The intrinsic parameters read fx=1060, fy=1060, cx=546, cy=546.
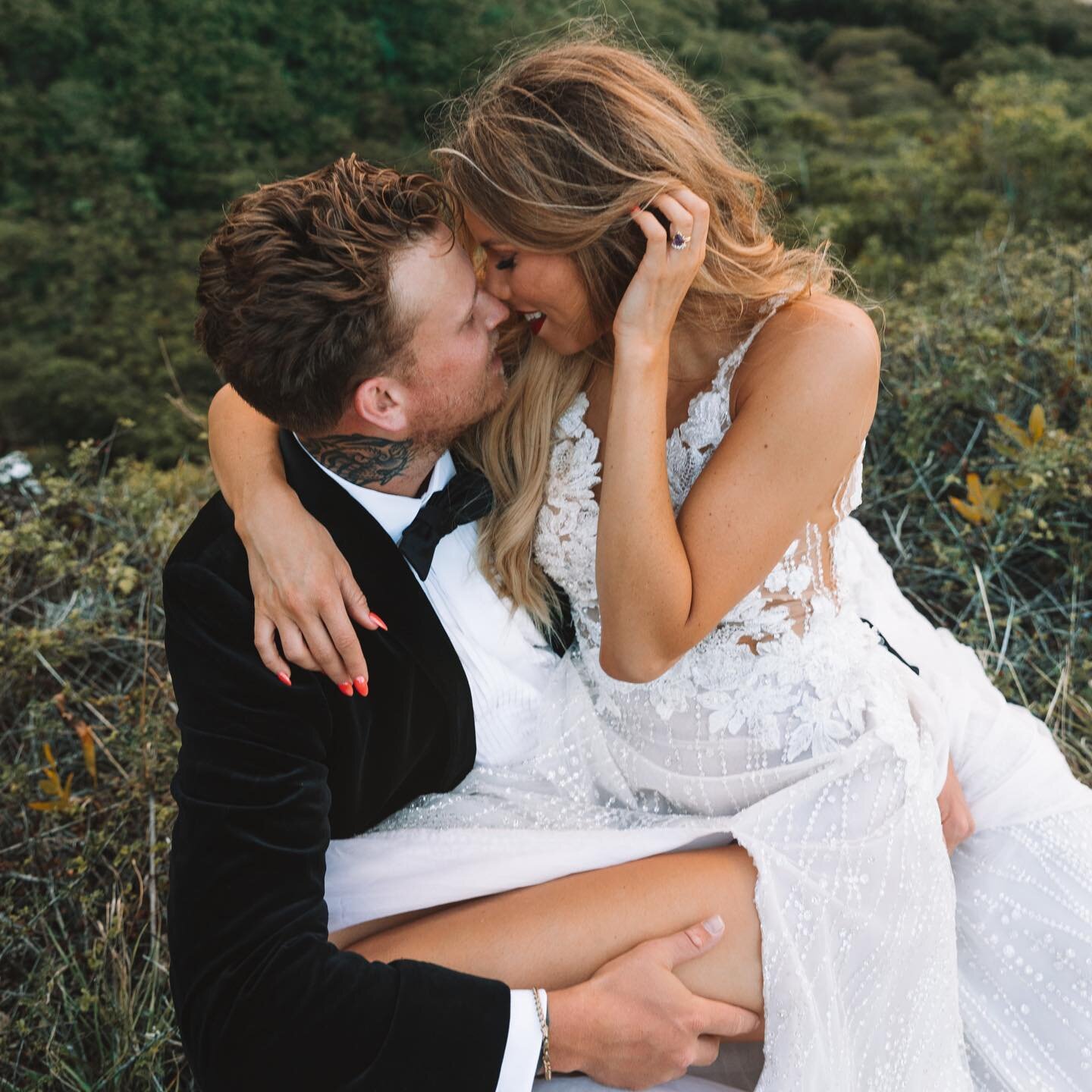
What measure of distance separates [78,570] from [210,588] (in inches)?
78.1

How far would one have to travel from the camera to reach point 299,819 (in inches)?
77.1

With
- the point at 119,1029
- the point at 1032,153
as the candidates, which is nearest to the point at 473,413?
the point at 119,1029

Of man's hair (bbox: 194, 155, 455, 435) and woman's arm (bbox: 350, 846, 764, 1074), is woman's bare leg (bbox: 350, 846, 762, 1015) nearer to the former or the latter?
woman's arm (bbox: 350, 846, 764, 1074)

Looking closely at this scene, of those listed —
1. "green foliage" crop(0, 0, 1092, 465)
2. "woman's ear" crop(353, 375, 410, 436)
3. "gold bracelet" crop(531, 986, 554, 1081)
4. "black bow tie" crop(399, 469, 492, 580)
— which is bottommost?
"green foliage" crop(0, 0, 1092, 465)

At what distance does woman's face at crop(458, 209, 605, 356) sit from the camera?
2121mm

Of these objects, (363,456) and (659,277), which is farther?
(363,456)

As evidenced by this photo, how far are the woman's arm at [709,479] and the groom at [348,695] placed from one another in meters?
0.41

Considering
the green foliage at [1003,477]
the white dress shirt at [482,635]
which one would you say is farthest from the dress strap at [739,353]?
the green foliage at [1003,477]

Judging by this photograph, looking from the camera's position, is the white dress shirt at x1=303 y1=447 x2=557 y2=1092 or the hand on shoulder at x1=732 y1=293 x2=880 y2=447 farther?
the white dress shirt at x1=303 y1=447 x2=557 y2=1092

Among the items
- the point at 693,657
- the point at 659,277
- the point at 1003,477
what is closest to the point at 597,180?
the point at 659,277

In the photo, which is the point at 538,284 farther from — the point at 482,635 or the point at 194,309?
the point at 194,309

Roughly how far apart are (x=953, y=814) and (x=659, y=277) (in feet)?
4.55

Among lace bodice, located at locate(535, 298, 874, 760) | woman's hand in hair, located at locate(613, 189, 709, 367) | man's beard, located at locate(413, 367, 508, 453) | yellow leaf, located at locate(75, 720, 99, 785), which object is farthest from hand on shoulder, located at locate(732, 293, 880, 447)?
yellow leaf, located at locate(75, 720, 99, 785)

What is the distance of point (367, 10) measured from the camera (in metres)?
8.17
